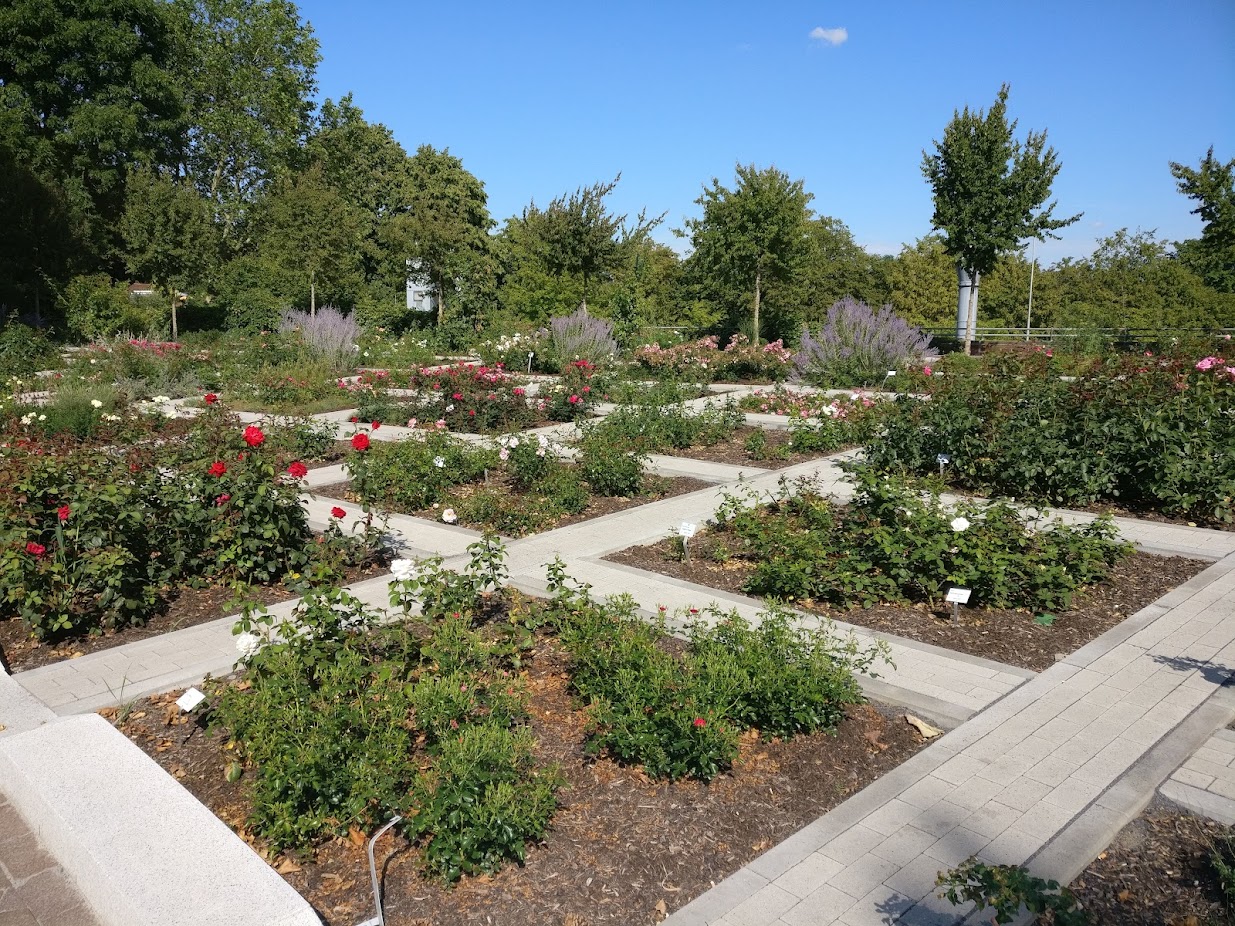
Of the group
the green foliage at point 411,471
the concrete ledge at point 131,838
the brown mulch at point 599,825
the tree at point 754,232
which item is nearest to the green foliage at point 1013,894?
the brown mulch at point 599,825

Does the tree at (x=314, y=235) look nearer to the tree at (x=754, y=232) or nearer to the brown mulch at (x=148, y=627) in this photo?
the tree at (x=754, y=232)

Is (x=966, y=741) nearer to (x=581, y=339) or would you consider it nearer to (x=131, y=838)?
(x=131, y=838)

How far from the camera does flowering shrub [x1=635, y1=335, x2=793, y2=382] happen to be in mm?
17016

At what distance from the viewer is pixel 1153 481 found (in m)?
7.63

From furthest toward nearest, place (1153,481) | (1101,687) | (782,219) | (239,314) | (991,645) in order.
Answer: (239,314)
(782,219)
(1153,481)
(991,645)
(1101,687)

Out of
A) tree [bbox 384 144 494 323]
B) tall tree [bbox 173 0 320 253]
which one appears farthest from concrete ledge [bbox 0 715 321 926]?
tall tree [bbox 173 0 320 253]

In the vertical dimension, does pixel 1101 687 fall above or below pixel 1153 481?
below

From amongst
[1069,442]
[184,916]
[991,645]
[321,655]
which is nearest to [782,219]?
[1069,442]

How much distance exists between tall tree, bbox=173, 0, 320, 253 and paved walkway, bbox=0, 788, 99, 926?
121ft

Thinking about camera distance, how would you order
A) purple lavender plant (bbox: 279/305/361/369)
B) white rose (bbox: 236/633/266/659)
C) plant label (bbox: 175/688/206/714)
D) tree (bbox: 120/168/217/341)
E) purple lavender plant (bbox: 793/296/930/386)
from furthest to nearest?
1. tree (bbox: 120/168/217/341)
2. purple lavender plant (bbox: 279/305/361/369)
3. purple lavender plant (bbox: 793/296/930/386)
4. white rose (bbox: 236/633/266/659)
5. plant label (bbox: 175/688/206/714)

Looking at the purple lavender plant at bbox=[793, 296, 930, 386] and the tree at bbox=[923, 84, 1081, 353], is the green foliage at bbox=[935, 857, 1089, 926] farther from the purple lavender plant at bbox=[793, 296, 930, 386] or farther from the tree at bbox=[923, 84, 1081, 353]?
the tree at bbox=[923, 84, 1081, 353]

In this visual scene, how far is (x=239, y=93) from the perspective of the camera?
3841 cm

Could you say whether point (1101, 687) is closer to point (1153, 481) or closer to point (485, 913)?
point (485, 913)

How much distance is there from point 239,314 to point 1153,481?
27.8 m
